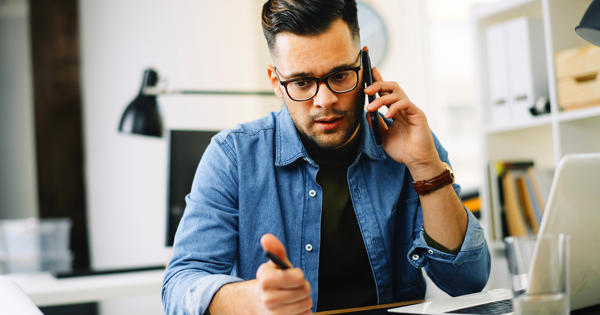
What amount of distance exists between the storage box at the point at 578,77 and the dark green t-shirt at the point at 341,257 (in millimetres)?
1001

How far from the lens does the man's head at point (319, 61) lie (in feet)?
3.67

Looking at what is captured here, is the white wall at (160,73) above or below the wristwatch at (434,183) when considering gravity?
above

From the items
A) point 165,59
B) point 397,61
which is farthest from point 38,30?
point 397,61

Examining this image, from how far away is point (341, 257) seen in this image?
117 centimetres

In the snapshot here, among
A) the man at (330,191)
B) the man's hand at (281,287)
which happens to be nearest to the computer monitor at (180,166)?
the man at (330,191)

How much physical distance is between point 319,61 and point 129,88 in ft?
8.39

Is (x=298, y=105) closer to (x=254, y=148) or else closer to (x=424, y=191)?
(x=254, y=148)

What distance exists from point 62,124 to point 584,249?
328cm

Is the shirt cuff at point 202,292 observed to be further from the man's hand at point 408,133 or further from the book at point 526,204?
the book at point 526,204

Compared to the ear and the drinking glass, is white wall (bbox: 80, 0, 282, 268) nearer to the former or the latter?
the ear

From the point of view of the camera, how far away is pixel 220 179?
3.74 feet

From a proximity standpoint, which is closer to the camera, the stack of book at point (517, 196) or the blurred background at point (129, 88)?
the stack of book at point (517, 196)

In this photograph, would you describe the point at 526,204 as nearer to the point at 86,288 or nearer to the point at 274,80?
the point at 274,80

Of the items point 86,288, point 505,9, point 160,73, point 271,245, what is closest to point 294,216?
point 271,245
